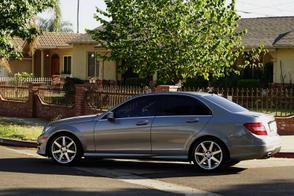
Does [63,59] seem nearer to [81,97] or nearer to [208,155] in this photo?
[81,97]

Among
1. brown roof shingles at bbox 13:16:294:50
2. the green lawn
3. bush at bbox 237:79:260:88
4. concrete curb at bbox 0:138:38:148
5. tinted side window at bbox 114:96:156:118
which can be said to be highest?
brown roof shingles at bbox 13:16:294:50

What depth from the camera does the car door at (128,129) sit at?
11609 millimetres

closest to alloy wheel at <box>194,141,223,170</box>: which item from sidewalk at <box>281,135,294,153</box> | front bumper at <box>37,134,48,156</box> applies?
front bumper at <box>37,134,48,156</box>

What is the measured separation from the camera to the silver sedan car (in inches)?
438

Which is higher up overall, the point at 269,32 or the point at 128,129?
the point at 269,32

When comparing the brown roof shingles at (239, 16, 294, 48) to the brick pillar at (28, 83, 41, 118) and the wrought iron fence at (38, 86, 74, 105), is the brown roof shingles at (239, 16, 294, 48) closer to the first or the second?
the wrought iron fence at (38, 86, 74, 105)

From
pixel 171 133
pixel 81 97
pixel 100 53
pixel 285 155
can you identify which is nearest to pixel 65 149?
pixel 171 133

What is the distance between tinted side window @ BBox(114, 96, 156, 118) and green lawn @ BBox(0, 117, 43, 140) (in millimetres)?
5541

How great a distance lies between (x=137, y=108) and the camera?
1195cm

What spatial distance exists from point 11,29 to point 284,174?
44.0 feet

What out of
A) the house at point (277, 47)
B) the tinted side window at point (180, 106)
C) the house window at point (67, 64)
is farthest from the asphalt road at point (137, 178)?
the house window at point (67, 64)

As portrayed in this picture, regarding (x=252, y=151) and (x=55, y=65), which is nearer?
(x=252, y=151)

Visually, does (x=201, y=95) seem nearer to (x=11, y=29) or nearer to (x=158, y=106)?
(x=158, y=106)

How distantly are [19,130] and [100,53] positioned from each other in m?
17.0
